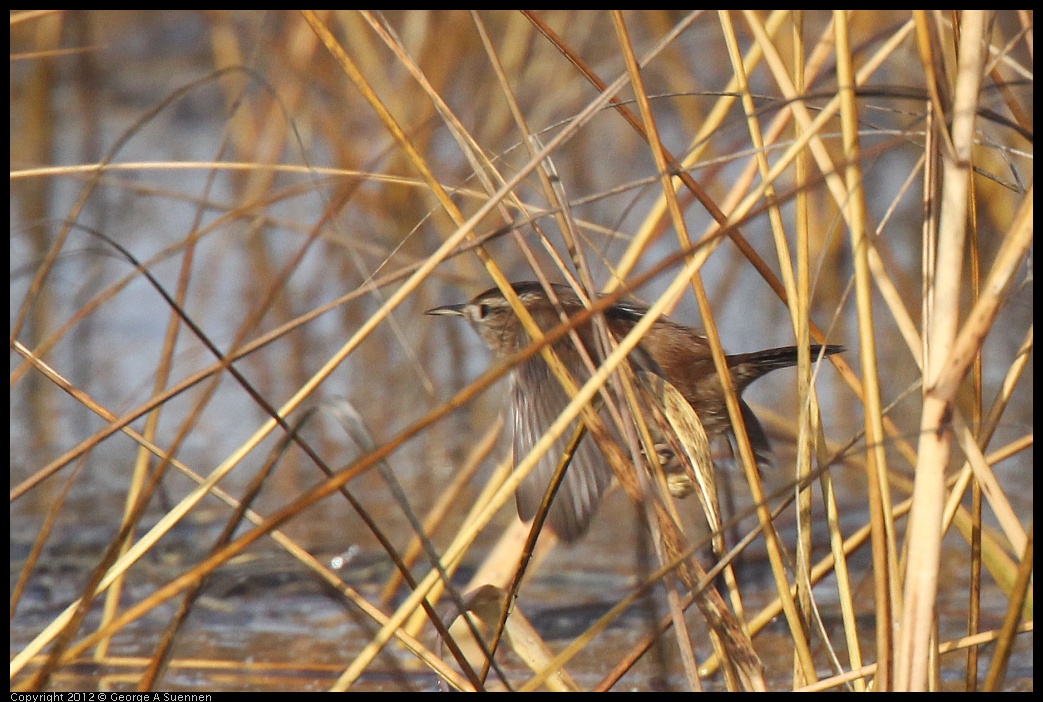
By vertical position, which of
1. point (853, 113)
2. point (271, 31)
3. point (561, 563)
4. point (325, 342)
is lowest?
point (561, 563)

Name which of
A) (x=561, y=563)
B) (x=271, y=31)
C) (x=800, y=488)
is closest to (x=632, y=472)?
(x=800, y=488)

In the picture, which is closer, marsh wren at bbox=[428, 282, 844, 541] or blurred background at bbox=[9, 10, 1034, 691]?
blurred background at bbox=[9, 10, 1034, 691]

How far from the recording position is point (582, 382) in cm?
188

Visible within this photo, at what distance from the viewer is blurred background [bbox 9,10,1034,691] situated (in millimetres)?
1523

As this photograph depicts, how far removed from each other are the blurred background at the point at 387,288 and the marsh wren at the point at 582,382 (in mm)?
146

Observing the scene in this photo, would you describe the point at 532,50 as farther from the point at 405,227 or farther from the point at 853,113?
the point at 853,113

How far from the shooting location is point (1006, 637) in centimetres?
124

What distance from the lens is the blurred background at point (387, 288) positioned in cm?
152

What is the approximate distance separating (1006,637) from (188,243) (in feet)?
4.14

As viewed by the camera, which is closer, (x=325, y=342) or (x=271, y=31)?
(x=325, y=342)

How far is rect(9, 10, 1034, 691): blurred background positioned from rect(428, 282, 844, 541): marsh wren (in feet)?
0.48

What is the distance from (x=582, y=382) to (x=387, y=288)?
8.74 feet

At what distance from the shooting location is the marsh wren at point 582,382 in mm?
1850

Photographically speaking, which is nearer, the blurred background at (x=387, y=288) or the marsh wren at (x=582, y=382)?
the blurred background at (x=387, y=288)
